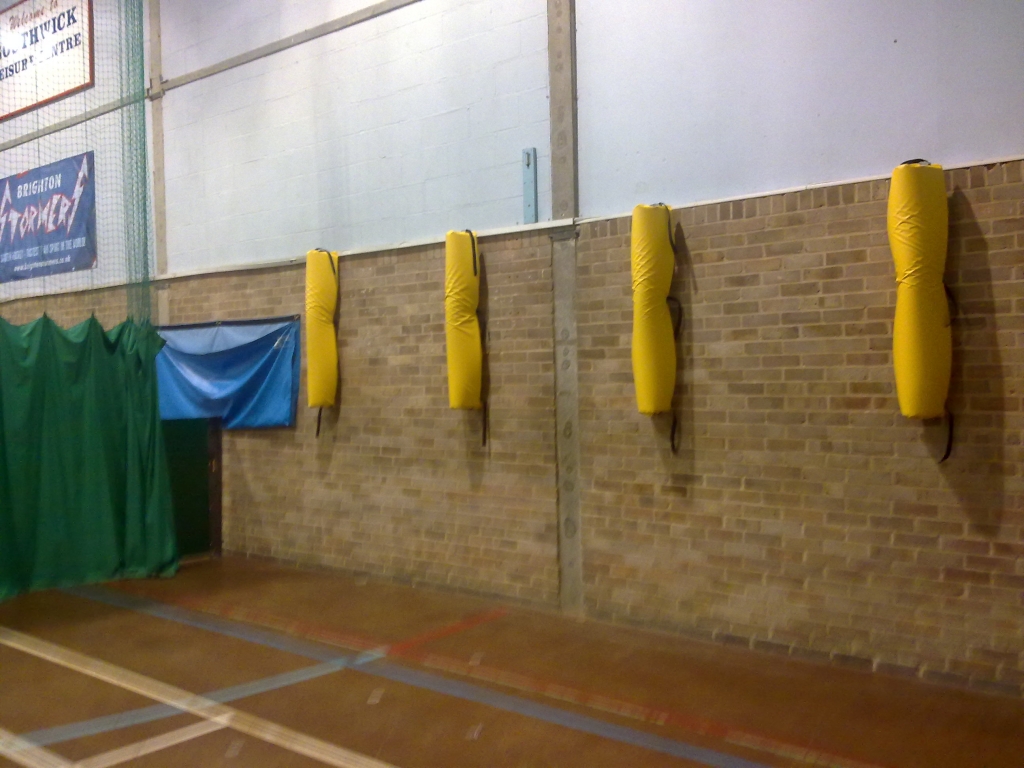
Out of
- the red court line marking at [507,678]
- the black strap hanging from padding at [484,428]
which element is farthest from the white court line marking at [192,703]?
the black strap hanging from padding at [484,428]

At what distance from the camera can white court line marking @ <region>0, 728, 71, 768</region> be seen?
3393mm

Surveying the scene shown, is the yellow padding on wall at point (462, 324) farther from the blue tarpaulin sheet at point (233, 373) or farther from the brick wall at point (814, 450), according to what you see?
the blue tarpaulin sheet at point (233, 373)

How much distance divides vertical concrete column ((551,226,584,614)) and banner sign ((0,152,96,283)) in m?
5.69

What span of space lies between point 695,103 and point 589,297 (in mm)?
1315

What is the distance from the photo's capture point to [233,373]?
7.22 metres

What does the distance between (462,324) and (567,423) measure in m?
0.98

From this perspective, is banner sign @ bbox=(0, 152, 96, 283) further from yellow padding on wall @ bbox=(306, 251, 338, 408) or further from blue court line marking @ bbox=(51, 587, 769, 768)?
blue court line marking @ bbox=(51, 587, 769, 768)

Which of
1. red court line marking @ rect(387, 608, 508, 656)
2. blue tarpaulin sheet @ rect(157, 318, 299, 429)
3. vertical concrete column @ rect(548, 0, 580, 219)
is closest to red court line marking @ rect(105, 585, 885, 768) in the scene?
red court line marking @ rect(387, 608, 508, 656)

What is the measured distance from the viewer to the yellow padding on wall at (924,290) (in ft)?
13.1

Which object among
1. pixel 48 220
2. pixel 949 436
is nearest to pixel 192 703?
pixel 949 436

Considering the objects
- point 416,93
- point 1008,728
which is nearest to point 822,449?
point 1008,728

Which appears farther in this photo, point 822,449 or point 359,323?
point 359,323

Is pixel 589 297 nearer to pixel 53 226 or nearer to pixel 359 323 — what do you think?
pixel 359 323

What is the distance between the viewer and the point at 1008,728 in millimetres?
3621
